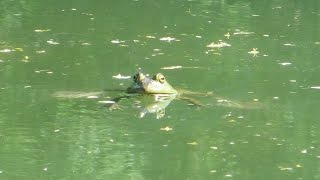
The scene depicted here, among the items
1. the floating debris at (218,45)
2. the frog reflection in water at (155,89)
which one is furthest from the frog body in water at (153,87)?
the floating debris at (218,45)

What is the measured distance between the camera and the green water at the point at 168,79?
6184mm

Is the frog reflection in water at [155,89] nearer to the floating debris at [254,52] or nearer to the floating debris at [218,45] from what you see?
the floating debris at [254,52]

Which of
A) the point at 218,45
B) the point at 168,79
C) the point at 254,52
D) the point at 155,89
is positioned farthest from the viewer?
the point at 218,45

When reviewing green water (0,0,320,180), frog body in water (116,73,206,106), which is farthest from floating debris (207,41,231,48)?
frog body in water (116,73,206,106)

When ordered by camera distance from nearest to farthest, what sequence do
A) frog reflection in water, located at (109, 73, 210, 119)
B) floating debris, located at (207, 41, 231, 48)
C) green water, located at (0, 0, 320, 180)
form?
green water, located at (0, 0, 320, 180), frog reflection in water, located at (109, 73, 210, 119), floating debris, located at (207, 41, 231, 48)

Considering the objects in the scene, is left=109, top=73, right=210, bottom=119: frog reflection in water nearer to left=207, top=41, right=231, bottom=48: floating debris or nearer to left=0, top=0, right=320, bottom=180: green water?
left=0, top=0, right=320, bottom=180: green water

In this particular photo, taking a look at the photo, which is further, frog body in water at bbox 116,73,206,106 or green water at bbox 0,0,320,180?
frog body in water at bbox 116,73,206,106

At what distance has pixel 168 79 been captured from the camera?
28.6ft

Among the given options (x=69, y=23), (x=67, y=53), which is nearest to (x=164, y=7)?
(x=69, y=23)

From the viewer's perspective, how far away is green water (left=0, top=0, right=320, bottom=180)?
20.3 feet

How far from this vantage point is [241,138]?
6766mm

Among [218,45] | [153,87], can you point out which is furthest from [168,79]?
[218,45]

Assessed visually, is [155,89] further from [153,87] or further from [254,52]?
[254,52]

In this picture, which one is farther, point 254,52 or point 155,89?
point 254,52
